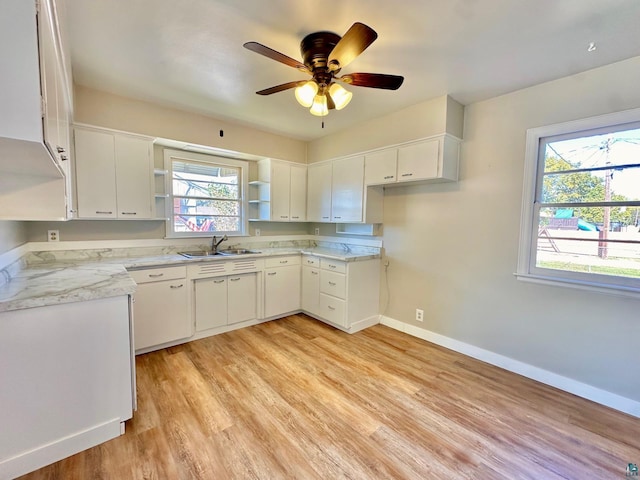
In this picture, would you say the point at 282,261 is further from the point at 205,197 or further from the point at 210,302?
the point at 205,197

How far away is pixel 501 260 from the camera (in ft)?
8.86

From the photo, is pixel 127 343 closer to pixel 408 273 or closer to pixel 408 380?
pixel 408 380

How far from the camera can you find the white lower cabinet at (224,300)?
3168 mm

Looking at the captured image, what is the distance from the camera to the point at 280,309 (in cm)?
382

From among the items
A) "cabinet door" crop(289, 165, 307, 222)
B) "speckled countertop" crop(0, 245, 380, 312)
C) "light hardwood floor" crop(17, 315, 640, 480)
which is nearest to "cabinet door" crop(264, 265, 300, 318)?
"speckled countertop" crop(0, 245, 380, 312)

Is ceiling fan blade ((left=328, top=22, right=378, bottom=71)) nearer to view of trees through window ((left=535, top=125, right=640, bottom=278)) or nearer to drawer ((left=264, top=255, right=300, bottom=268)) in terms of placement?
view of trees through window ((left=535, top=125, right=640, bottom=278))

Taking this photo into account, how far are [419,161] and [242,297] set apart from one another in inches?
101

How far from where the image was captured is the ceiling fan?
1608mm

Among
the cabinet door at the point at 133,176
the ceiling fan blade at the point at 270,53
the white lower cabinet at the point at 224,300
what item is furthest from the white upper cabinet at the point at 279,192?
the ceiling fan blade at the point at 270,53

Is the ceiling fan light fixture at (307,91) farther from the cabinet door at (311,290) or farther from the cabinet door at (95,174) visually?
the cabinet door at (311,290)

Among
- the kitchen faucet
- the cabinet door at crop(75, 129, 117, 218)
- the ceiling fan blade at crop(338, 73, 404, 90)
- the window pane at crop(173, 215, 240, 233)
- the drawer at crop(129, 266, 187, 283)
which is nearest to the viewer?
the ceiling fan blade at crop(338, 73, 404, 90)

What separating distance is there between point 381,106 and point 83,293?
3.01 metres

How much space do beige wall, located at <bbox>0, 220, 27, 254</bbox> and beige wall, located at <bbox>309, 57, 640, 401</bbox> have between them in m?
3.42

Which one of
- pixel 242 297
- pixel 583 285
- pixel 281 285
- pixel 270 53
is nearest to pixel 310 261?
pixel 281 285
